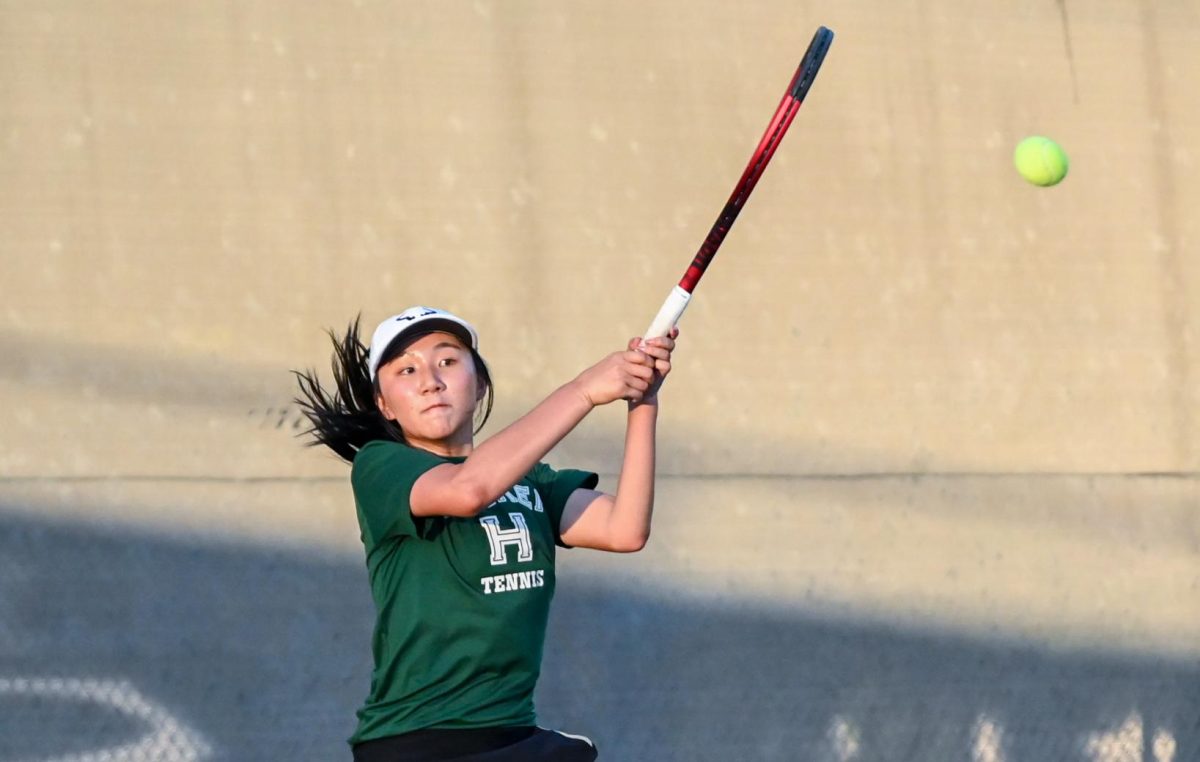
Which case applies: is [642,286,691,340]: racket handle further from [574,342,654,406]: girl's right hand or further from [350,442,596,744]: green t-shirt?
[350,442,596,744]: green t-shirt

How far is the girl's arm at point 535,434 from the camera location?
6.68ft

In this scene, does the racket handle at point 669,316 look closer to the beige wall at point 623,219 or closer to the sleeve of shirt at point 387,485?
the sleeve of shirt at point 387,485

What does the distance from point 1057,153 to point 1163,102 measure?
0.77m

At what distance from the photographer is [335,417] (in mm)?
2469

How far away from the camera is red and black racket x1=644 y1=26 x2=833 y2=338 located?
6.87ft

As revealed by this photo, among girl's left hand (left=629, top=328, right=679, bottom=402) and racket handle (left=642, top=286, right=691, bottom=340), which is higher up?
racket handle (left=642, top=286, right=691, bottom=340)

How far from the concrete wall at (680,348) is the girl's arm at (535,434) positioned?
2.19 meters

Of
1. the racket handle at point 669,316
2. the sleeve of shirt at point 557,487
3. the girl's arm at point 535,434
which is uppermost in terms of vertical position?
the racket handle at point 669,316

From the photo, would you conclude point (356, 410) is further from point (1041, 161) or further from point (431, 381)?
point (1041, 161)

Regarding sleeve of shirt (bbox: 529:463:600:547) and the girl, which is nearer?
the girl

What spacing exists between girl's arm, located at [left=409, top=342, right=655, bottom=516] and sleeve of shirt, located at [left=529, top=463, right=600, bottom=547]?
0.34 m

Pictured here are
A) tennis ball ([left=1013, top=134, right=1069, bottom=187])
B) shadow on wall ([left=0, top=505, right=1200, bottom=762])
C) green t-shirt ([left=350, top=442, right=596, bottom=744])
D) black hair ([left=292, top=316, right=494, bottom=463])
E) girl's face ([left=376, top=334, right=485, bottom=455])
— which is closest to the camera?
green t-shirt ([left=350, top=442, right=596, bottom=744])

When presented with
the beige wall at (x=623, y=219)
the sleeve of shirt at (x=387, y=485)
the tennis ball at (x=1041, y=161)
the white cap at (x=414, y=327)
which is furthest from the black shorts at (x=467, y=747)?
the tennis ball at (x=1041, y=161)

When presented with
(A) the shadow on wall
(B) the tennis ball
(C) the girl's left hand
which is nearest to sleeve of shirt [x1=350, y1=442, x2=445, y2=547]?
(C) the girl's left hand
